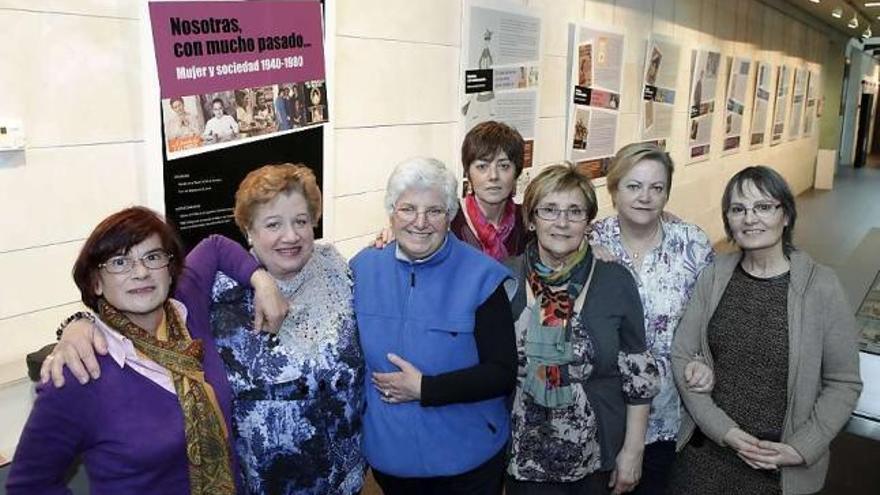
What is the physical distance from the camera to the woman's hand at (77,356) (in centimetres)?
124

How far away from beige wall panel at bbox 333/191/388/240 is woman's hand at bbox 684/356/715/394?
157cm

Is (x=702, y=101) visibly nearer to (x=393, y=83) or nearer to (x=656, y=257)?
(x=393, y=83)

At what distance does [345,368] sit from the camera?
161 cm

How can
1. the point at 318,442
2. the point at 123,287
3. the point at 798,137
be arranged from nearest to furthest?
the point at 123,287, the point at 318,442, the point at 798,137

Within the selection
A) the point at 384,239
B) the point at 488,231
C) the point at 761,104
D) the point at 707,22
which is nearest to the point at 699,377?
the point at 488,231

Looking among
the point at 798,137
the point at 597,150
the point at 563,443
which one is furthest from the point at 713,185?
the point at 563,443

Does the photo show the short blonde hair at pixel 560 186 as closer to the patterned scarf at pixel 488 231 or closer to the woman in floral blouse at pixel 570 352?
the woman in floral blouse at pixel 570 352

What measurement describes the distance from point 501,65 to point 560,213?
88.7 inches

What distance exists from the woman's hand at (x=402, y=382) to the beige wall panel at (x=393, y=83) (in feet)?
5.14

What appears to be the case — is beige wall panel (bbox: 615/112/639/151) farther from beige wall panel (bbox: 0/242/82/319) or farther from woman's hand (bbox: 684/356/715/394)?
beige wall panel (bbox: 0/242/82/319)

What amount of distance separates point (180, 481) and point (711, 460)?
1.46 metres

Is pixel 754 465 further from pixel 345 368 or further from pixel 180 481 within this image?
pixel 180 481

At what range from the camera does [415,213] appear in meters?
1.62

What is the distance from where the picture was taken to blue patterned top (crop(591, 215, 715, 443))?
197cm
